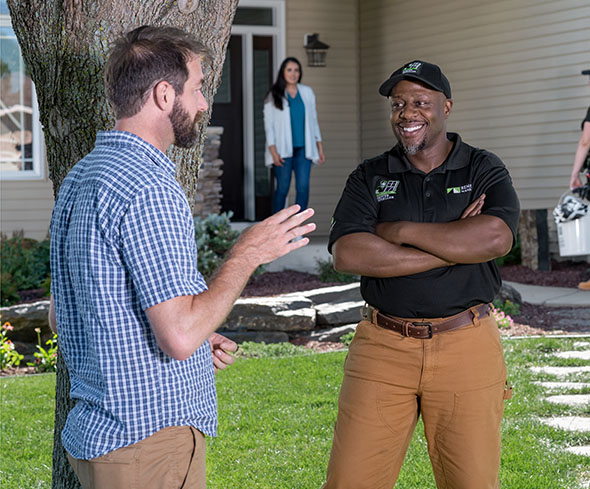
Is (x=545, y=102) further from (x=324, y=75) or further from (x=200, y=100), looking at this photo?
(x=200, y=100)

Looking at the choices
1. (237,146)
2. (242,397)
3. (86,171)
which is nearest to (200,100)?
(86,171)

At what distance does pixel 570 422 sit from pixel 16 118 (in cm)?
896

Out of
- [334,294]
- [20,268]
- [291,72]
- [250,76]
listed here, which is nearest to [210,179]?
[291,72]

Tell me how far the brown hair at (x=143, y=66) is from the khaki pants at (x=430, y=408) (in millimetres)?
1416

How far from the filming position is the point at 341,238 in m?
3.34

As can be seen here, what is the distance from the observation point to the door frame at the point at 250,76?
12.8 meters

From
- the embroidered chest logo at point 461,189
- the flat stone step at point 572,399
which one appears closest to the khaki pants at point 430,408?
the embroidered chest logo at point 461,189

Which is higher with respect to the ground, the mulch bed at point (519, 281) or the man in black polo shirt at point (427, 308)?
the man in black polo shirt at point (427, 308)

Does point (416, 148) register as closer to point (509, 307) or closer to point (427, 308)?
point (427, 308)

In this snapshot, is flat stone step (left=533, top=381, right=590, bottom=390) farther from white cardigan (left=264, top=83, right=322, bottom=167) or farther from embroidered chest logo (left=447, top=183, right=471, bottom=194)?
white cardigan (left=264, top=83, right=322, bottom=167)

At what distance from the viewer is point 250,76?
1280cm

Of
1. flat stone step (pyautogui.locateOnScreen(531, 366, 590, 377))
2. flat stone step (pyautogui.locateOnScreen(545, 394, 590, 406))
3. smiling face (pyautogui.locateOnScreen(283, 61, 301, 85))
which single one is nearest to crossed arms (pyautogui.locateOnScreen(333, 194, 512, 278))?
flat stone step (pyautogui.locateOnScreen(545, 394, 590, 406))

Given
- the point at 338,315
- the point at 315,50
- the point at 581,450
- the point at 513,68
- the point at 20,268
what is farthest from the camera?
the point at 315,50

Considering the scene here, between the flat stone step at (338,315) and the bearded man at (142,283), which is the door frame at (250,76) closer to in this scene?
the flat stone step at (338,315)
